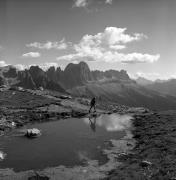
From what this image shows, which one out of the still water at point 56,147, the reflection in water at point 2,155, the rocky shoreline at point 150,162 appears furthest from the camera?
the reflection in water at point 2,155

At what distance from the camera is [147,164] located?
100 ft

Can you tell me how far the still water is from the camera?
3538 cm

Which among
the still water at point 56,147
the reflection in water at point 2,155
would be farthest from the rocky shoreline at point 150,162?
the reflection in water at point 2,155

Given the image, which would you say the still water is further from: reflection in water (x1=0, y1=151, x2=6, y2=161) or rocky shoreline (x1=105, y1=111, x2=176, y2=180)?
rocky shoreline (x1=105, y1=111, x2=176, y2=180)

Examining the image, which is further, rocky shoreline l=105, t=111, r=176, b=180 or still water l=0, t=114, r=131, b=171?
still water l=0, t=114, r=131, b=171

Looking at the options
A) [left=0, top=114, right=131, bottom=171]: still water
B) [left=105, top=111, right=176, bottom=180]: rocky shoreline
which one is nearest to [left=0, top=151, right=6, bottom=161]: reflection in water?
[left=0, top=114, right=131, bottom=171]: still water

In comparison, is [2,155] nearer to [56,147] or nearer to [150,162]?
[56,147]

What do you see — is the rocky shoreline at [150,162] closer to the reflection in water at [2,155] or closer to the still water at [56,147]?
the still water at [56,147]

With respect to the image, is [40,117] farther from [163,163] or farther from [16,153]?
[163,163]

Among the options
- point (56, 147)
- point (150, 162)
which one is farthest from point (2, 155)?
point (150, 162)

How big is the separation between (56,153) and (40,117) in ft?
125

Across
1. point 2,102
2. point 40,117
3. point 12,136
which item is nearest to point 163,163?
point 12,136

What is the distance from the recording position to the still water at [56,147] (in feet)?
Result: 116

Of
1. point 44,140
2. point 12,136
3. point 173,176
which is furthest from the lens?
point 12,136
